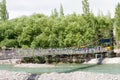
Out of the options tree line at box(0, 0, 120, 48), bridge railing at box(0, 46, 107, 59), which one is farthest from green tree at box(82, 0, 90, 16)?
bridge railing at box(0, 46, 107, 59)

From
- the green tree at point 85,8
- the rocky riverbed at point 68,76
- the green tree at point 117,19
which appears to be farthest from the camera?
the green tree at point 85,8

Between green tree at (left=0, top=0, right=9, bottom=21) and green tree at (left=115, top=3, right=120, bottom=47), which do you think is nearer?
green tree at (left=115, top=3, right=120, bottom=47)

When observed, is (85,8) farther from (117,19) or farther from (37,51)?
(37,51)

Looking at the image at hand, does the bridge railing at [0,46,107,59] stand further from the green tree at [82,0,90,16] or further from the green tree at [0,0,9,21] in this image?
the green tree at [0,0,9,21]

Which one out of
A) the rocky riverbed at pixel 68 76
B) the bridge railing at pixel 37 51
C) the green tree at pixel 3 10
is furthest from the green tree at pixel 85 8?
the rocky riverbed at pixel 68 76

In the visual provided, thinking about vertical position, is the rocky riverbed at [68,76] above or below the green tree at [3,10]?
below

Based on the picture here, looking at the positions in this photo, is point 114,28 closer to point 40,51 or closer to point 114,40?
point 114,40

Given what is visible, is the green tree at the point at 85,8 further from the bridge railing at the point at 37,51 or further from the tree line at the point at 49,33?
the bridge railing at the point at 37,51

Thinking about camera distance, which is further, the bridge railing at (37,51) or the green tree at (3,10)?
the green tree at (3,10)

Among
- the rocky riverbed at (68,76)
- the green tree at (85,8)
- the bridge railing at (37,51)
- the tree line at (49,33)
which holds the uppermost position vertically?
the green tree at (85,8)

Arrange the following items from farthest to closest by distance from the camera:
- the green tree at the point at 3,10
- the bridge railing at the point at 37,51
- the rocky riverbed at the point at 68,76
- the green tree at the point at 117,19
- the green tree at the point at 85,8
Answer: the green tree at the point at 3,10, the green tree at the point at 85,8, the green tree at the point at 117,19, the bridge railing at the point at 37,51, the rocky riverbed at the point at 68,76

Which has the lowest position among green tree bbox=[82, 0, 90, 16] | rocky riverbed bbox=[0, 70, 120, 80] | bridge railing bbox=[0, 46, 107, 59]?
rocky riverbed bbox=[0, 70, 120, 80]

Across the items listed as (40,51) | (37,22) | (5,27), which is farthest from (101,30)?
(40,51)

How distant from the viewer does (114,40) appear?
2704 inches
